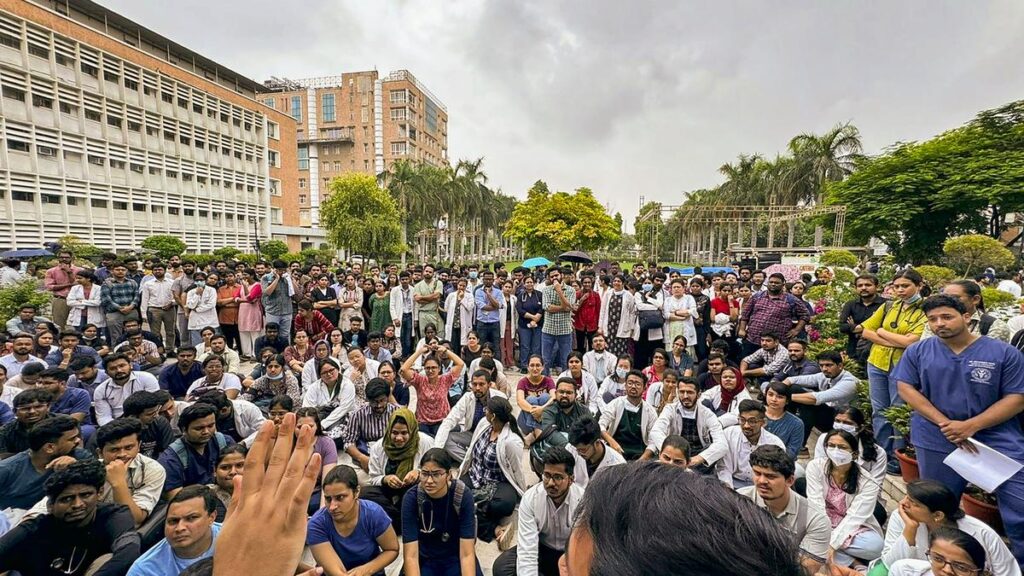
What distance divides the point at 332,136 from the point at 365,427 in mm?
60104

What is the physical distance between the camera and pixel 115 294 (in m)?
7.77

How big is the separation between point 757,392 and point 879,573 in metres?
2.85

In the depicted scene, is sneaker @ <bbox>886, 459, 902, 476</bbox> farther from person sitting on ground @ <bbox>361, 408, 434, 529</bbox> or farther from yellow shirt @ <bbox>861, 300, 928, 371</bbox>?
person sitting on ground @ <bbox>361, 408, 434, 529</bbox>

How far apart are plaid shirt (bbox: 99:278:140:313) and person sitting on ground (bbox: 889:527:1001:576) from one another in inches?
413

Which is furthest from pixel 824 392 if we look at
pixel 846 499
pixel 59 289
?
pixel 59 289

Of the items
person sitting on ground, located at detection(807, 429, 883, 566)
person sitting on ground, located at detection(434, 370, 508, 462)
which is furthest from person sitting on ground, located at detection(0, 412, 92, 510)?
person sitting on ground, located at detection(807, 429, 883, 566)

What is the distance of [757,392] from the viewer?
5363mm

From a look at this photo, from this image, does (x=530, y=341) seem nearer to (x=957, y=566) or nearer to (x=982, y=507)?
(x=982, y=507)

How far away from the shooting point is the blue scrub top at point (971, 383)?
2.68 meters

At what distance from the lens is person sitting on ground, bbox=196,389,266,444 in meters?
4.41

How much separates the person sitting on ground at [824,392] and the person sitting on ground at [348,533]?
4.20 m

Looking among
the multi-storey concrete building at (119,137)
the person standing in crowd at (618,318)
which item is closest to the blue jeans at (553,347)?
the person standing in crowd at (618,318)

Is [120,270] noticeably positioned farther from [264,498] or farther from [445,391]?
[264,498]

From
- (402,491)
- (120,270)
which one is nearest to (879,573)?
(402,491)
